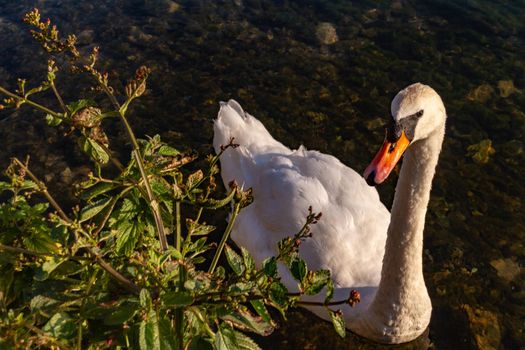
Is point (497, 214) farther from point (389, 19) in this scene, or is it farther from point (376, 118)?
point (389, 19)

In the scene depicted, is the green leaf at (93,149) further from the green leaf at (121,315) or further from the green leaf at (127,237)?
the green leaf at (121,315)

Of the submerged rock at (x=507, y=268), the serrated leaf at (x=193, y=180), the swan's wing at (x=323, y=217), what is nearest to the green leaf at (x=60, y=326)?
the serrated leaf at (x=193, y=180)

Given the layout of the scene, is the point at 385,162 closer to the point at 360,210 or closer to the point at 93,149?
the point at 93,149

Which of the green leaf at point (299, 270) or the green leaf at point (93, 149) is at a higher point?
the green leaf at point (93, 149)

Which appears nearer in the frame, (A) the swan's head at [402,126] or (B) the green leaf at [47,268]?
(B) the green leaf at [47,268]

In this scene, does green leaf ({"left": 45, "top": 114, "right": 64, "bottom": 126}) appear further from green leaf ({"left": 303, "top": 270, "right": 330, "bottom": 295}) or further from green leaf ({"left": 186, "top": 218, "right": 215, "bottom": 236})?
green leaf ({"left": 303, "top": 270, "right": 330, "bottom": 295})

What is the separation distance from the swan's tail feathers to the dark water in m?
0.86

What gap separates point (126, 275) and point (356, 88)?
6649mm

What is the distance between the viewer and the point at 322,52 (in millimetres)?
9820

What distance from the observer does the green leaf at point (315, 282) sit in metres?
2.52

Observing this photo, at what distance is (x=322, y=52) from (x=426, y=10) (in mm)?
2672

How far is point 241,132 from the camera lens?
7.07 m

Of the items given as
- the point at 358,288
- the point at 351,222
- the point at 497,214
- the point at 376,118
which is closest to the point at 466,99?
the point at 376,118

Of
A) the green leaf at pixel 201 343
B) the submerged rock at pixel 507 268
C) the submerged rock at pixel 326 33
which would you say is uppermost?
the green leaf at pixel 201 343
